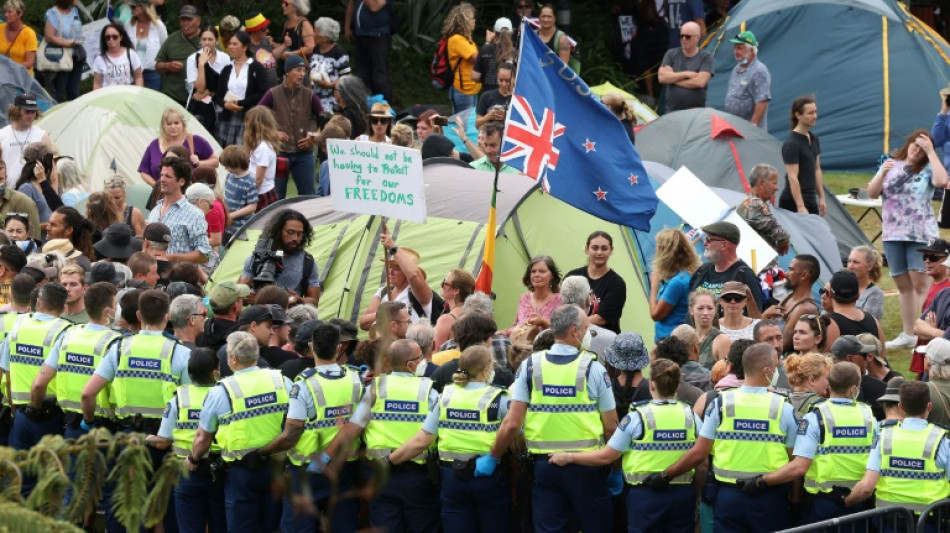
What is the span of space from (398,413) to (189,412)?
3.85 feet

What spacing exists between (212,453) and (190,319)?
97 centimetres

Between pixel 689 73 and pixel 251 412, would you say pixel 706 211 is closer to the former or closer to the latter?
pixel 251 412

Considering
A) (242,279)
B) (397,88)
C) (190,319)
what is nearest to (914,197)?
(242,279)

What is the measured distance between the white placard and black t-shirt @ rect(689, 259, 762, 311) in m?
0.64

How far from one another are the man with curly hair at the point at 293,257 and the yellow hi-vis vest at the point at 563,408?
11.4 feet

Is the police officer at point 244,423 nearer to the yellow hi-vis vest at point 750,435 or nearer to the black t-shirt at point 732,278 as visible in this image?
the yellow hi-vis vest at point 750,435

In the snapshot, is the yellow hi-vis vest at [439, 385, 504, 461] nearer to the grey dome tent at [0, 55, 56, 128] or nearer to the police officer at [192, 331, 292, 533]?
the police officer at [192, 331, 292, 533]

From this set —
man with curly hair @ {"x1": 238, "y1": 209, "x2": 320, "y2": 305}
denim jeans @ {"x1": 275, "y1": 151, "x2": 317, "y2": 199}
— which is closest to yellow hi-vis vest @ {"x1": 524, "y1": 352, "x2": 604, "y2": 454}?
man with curly hair @ {"x1": 238, "y1": 209, "x2": 320, "y2": 305}

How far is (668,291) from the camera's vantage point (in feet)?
37.7

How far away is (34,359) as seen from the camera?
10.1 metres

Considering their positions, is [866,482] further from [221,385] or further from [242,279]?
[242,279]

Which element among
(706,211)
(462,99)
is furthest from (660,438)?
(462,99)

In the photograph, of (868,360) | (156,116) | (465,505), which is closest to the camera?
(465,505)

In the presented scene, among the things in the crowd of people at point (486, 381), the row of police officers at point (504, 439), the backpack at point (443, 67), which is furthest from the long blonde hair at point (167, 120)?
the row of police officers at point (504, 439)
